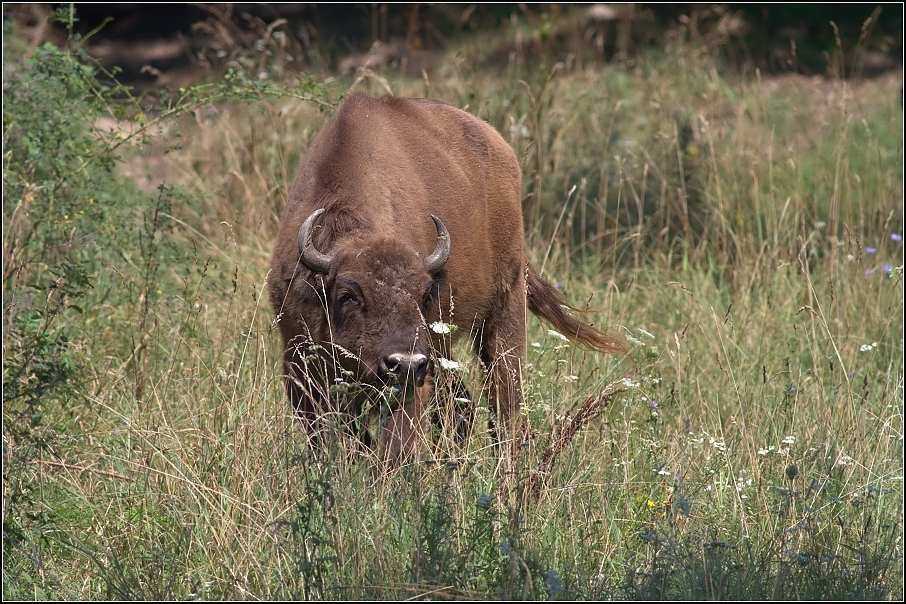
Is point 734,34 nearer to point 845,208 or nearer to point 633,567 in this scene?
point 845,208

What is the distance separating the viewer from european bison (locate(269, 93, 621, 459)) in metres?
4.66

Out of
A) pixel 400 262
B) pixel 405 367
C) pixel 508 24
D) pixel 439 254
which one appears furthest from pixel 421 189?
pixel 508 24

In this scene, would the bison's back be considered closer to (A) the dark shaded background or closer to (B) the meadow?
(B) the meadow

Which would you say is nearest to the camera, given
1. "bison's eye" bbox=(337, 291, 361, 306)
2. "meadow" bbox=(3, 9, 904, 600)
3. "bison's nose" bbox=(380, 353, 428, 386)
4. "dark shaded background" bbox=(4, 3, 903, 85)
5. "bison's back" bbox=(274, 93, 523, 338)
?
"meadow" bbox=(3, 9, 904, 600)

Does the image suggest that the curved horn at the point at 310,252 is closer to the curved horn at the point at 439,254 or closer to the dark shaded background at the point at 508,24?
the curved horn at the point at 439,254

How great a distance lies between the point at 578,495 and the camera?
13.3 feet

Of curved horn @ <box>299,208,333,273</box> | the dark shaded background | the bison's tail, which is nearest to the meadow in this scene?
the bison's tail

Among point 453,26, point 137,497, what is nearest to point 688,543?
point 137,497

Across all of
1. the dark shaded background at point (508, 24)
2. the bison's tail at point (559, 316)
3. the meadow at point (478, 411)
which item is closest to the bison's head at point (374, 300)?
the meadow at point (478, 411)

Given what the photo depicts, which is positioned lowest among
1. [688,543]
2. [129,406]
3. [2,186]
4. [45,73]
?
[129,406]

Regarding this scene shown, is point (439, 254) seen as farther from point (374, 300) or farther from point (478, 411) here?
point (478, 411)

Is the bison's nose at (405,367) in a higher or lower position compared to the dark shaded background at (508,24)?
higher

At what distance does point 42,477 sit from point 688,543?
2.60 metres

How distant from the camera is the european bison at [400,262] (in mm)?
4664
